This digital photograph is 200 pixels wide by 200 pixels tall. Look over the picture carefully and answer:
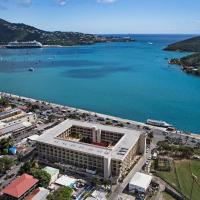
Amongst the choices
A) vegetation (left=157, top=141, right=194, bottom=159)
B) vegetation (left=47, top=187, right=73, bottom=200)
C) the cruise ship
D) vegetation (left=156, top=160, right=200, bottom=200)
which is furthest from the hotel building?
the cruise ship

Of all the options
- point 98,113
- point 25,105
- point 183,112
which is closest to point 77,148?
point 98,113

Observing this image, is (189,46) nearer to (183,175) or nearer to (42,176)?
(183,175)

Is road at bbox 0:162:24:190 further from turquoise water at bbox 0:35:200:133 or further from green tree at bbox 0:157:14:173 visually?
turquoise water at bbox 0:35:200:133

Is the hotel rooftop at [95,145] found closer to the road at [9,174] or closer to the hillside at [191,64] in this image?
the road at [9,174]

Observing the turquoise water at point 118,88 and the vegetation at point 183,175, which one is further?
the turquoise water at point 118,88

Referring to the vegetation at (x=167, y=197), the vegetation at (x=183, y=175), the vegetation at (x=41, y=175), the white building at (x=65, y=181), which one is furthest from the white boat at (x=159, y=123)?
the vegetation at (x=41, y=175)

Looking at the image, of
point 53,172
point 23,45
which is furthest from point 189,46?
point 53,172
